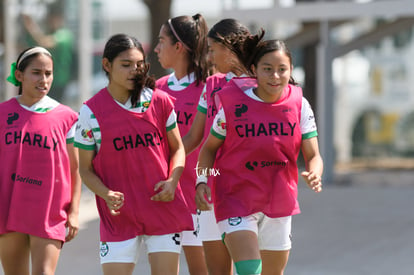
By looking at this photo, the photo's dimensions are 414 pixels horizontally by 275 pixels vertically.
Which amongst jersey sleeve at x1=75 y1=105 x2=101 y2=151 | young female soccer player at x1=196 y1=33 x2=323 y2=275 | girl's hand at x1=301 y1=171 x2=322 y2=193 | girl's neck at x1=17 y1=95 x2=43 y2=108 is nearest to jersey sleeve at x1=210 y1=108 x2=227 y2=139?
young female soccer player at x1=196 y1=33 x2=323 y2=275

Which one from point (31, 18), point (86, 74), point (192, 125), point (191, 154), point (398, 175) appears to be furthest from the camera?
point (86, 74)

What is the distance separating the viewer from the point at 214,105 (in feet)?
17.8

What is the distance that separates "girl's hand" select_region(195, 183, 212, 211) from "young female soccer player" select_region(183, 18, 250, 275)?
0.58m

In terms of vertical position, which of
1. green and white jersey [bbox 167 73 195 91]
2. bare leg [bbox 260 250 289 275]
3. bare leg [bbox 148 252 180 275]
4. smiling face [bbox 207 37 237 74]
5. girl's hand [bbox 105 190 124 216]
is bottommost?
bare leg [bbox 260 250 289 275]

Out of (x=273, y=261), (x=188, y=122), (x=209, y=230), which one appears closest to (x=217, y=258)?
(x=209, y=230)

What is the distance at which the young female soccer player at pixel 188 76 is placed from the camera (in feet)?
19.4

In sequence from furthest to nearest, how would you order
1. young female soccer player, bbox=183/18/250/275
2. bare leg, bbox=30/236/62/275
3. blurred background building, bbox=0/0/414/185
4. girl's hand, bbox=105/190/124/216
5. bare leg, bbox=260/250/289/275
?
1. blurred background building, bbox=0/0/414/185
2. young female soccer player, bbox=183/18/250/275
3. bare leg, bbox=30/236/62/275
4. bare leg, bbox=260/250/289/275
5. girl's hand, bbox=105/190/124/216

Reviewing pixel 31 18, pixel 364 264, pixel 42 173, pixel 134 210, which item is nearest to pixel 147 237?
pixel 134 210

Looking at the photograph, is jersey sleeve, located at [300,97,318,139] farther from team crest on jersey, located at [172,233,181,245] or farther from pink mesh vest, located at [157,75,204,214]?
pink mesh vest, located at [157,75,204,214]

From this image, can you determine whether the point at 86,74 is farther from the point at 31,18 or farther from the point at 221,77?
the point at 221,77

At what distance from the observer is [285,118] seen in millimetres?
4969

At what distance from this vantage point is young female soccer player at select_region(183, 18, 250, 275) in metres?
5.50

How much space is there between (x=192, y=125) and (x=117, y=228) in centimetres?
107

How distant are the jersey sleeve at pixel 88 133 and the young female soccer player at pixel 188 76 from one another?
1.20 meters
